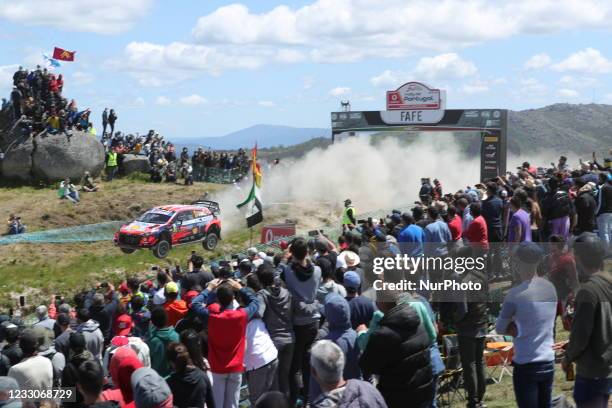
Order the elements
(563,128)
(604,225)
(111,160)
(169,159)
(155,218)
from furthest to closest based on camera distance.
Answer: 1. (563,128)
2. (169,159)
3. (111,160)
4. (155,218)
5. (604,225)

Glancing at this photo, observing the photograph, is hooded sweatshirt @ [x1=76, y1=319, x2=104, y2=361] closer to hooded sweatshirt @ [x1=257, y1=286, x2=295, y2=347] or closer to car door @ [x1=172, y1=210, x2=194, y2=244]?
hooded sweatshirt @ [x1=257, y1=286, x2=295, y2=347]

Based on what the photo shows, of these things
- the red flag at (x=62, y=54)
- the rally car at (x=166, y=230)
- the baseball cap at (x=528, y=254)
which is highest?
the red flag at (x=62, y=54)

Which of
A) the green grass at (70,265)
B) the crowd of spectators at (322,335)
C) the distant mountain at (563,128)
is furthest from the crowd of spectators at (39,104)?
the distant mountain at (563,128)

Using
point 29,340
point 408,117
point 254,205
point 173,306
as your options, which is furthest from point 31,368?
point 408,117

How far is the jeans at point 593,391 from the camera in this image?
21.5 feet

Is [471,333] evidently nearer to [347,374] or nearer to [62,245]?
[347,374]

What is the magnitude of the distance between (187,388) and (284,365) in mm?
2304

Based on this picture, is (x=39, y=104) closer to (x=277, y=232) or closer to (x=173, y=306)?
(x=277, y=232)

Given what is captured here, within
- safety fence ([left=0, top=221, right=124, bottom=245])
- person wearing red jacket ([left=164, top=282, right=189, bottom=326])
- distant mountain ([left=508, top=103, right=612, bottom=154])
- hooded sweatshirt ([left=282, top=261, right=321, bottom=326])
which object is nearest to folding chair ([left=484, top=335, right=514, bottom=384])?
hooded sweatshirt ([left=282, top=261, right=321, bottom=326])

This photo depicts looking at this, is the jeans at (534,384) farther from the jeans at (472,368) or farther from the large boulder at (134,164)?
the large boulder at (134,164)

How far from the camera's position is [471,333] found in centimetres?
930

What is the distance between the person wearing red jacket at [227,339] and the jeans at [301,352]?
2.96 ft

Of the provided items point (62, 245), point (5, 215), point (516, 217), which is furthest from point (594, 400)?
point (5, 215)

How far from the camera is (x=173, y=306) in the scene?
9.88 meters
